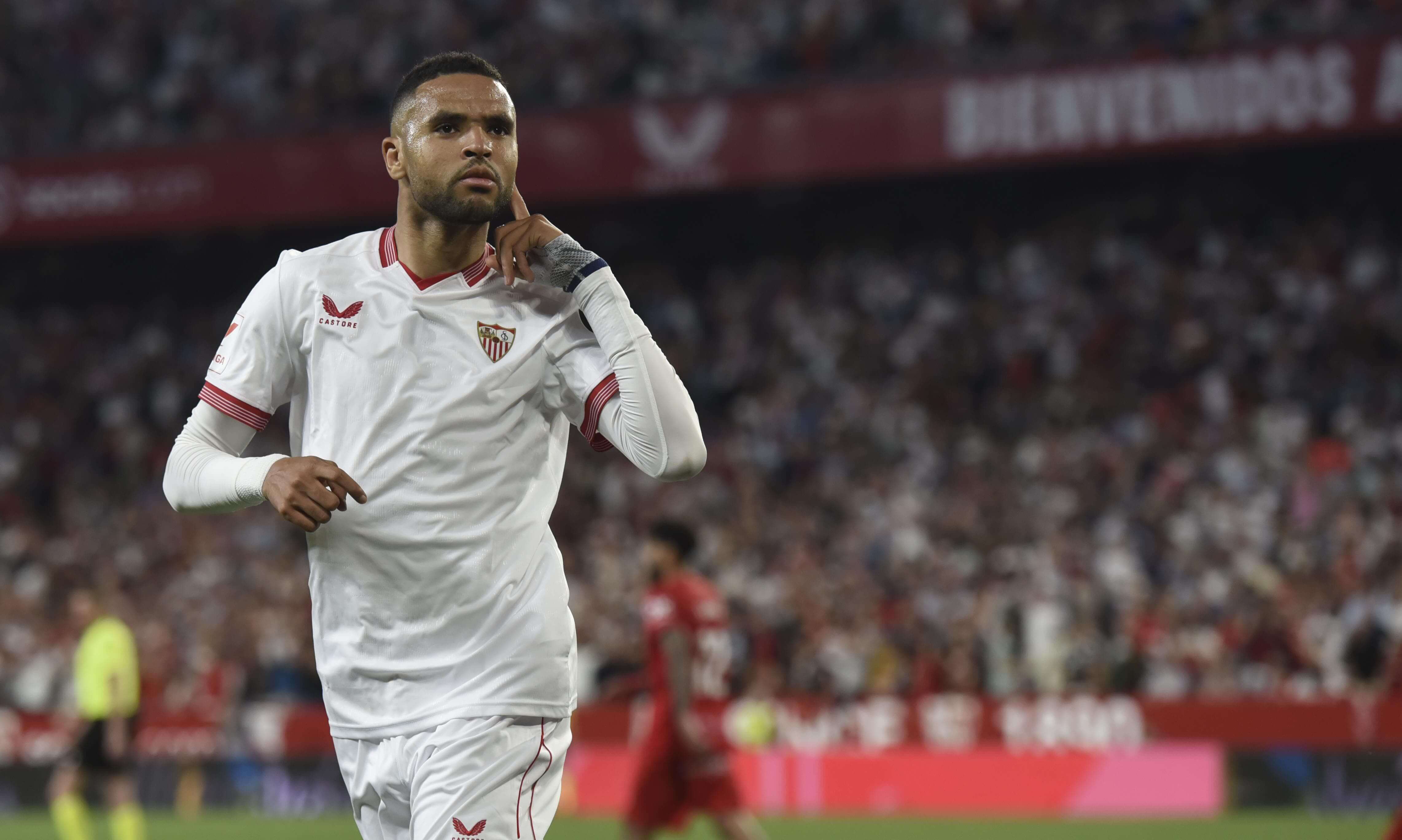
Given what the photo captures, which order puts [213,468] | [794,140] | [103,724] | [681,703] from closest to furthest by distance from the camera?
[213,468]
[681,703]
[103,724]
[794,140]

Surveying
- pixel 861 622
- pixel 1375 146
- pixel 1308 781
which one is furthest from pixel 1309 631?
pixel 1375 146

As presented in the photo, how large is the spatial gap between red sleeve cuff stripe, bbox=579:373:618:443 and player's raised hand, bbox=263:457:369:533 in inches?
22.2

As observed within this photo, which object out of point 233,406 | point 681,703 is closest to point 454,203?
point 233,406

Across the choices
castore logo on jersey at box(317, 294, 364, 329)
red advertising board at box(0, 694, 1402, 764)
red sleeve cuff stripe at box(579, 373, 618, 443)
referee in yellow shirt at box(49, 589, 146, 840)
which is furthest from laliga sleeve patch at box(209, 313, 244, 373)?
referee in yellow shirt at box(49, 589, 146, 840)

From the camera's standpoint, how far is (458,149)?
3936mm

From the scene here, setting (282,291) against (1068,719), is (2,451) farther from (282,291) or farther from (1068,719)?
(282,291)

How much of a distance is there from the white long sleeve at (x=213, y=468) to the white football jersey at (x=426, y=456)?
0.05m

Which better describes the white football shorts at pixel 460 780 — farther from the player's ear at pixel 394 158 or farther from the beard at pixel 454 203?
the player's ear at pixel 394 158

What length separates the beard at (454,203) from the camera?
3.95 m

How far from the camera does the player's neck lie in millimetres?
4023

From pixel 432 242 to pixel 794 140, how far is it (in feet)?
56.6

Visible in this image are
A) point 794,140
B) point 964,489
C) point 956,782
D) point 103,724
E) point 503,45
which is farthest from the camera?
point 503,45

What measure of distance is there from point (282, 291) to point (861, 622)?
12.8 metres

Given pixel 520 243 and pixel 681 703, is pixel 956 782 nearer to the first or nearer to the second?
pixel 681 703
